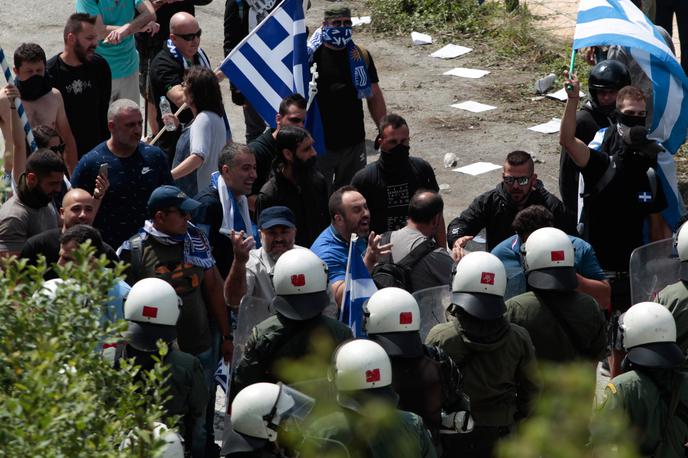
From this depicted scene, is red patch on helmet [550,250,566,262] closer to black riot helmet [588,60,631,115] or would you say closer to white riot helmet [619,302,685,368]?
white riot helmet [619,302,685,368]

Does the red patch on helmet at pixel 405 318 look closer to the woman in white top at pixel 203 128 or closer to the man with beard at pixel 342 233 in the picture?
the man with beard at pixel 342 233

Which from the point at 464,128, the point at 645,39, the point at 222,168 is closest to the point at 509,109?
the point at 464,128

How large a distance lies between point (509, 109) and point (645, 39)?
482cm

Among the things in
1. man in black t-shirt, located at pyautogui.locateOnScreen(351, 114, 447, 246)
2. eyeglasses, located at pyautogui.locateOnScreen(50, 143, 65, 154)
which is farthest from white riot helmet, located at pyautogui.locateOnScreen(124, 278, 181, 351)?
man in black t-shirt, located at pyautogui.locateOnScreen(351, 114, 447, 246)

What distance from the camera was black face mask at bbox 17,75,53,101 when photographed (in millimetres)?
9484

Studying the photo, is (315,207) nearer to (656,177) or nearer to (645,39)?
(656,177)

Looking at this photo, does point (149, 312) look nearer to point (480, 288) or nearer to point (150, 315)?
point (150, 315)

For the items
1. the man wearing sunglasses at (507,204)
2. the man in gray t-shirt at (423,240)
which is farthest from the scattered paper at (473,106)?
the man in gray t-shirt at (423,240)

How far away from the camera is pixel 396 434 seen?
5.27m

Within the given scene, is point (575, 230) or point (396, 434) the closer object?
point (396, 434)

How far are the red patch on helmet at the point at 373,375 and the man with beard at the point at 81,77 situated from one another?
214 inches

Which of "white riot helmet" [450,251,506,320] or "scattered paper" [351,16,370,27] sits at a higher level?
"white riot helmet" [450,251,506,320]

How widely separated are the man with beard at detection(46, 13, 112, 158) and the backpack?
3450 millimetres

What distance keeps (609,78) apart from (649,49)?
521 millimetres
